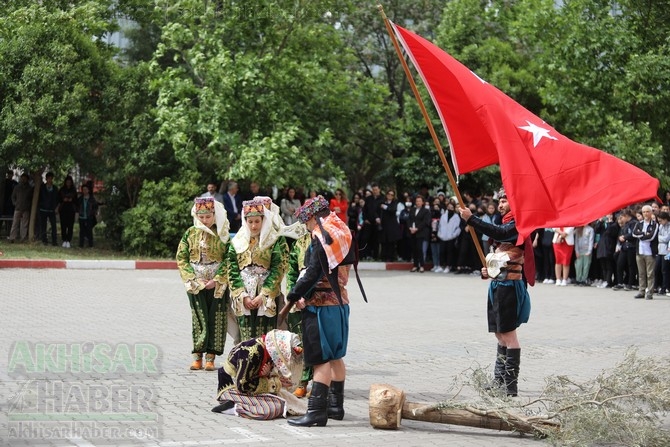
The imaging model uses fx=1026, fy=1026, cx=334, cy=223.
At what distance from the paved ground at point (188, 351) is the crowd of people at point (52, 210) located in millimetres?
4903

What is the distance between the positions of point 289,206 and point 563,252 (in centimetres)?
655

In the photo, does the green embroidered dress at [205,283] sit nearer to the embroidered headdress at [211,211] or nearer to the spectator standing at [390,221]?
the embroidered headdress at [211,211]

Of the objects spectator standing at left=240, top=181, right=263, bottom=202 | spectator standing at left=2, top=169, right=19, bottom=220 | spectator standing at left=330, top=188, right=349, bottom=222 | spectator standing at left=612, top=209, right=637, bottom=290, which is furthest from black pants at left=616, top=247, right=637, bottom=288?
spectator standing at left=2, top=169, right=19, bottom=220

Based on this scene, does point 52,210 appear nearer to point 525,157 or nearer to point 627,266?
point 627,266

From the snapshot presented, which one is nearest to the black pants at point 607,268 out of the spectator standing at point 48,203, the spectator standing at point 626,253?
the spectator standing at point 626,253

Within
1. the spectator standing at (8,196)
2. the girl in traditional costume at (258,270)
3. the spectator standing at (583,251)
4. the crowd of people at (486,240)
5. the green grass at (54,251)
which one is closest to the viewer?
the girl in traditional costume at (258,270)

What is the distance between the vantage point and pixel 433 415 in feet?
26.1

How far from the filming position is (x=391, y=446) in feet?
24.7

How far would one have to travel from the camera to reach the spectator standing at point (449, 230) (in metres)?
24.6

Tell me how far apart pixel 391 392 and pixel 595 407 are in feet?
5.13

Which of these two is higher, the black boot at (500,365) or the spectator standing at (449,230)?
the spectator standing at (449,230)

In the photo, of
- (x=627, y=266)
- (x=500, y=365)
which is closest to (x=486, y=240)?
(x=627, y=266)

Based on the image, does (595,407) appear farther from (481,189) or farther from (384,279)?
(481,189)

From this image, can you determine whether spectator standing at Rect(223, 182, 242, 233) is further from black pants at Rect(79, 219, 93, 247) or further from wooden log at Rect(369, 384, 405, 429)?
wooden log at Rect(369, 384, 405, 429)
